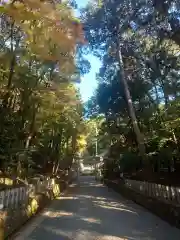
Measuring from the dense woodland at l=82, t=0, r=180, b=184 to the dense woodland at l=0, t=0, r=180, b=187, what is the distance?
2.4 inches

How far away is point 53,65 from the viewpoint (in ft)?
55.6

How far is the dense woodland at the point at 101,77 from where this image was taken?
1179cm

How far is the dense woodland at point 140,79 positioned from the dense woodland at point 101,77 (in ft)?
0.20

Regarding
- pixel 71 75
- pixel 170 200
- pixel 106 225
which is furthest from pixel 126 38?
pixel 106 225

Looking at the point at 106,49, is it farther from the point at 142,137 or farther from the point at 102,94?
the point at 142,137

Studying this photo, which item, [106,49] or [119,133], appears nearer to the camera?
[106,49]

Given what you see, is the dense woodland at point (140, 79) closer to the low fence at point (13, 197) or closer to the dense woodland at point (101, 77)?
the dense woodland at point (101, 77)

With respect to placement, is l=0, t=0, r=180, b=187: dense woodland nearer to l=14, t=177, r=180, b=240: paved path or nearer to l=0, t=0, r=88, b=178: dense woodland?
l=0, t=0, r=88, b=178: dense woodland

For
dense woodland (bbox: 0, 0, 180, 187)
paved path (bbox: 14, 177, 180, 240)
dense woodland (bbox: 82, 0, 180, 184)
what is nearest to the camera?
paved path (bbox: 14, 177, 180, 240)

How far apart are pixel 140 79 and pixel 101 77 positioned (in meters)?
3.22

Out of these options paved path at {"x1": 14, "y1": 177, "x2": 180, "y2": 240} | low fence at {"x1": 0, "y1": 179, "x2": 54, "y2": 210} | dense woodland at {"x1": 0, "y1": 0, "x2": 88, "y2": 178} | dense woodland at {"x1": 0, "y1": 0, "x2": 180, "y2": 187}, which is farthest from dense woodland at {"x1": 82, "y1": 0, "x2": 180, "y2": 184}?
low fence at {"x1": 0, "y1": 179, "x2": 54, "y2": 210}

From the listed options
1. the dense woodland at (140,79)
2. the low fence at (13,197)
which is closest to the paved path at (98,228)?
the low fence at (13,197)

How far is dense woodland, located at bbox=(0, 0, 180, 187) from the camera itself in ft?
38.7

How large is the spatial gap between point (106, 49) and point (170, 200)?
1386cm
